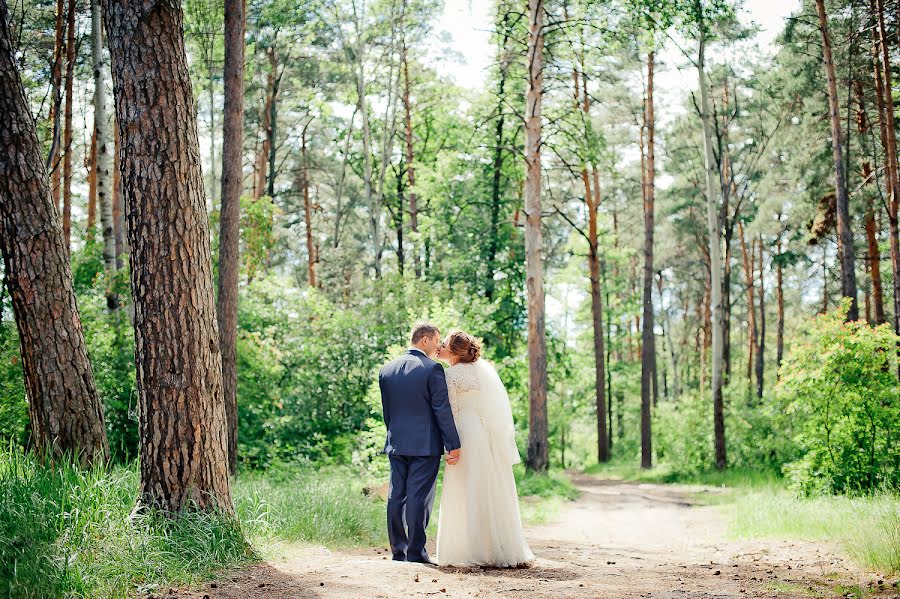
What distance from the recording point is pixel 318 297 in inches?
647

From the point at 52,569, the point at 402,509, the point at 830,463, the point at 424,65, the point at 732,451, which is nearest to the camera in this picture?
the point at 52,569

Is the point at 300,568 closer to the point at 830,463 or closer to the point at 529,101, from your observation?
the point at 830,463

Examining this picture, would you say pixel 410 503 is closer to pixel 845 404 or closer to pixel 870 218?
pixel 845 404

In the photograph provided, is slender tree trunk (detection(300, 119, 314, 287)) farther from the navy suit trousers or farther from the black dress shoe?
the black dress shoe

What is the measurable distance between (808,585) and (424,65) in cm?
2194

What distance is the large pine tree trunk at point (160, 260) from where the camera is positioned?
17.7 ft

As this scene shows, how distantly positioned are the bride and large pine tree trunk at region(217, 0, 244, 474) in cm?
420

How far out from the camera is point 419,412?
6.35 m

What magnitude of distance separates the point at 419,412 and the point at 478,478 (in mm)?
753

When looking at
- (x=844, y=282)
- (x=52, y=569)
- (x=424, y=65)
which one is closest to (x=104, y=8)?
(x=52, y=569)

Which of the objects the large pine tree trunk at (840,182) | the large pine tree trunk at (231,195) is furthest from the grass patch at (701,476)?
the large pine tree trunk at (231,195)

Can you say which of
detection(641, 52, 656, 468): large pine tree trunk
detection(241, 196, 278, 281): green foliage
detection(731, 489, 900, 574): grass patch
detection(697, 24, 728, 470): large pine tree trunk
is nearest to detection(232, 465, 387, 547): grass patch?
detection(731, 489, 900, 574): grass patch

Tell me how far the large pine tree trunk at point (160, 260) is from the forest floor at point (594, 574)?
96 cm

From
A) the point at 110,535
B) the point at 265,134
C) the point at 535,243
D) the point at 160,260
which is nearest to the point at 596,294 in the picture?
the point at 535,243
